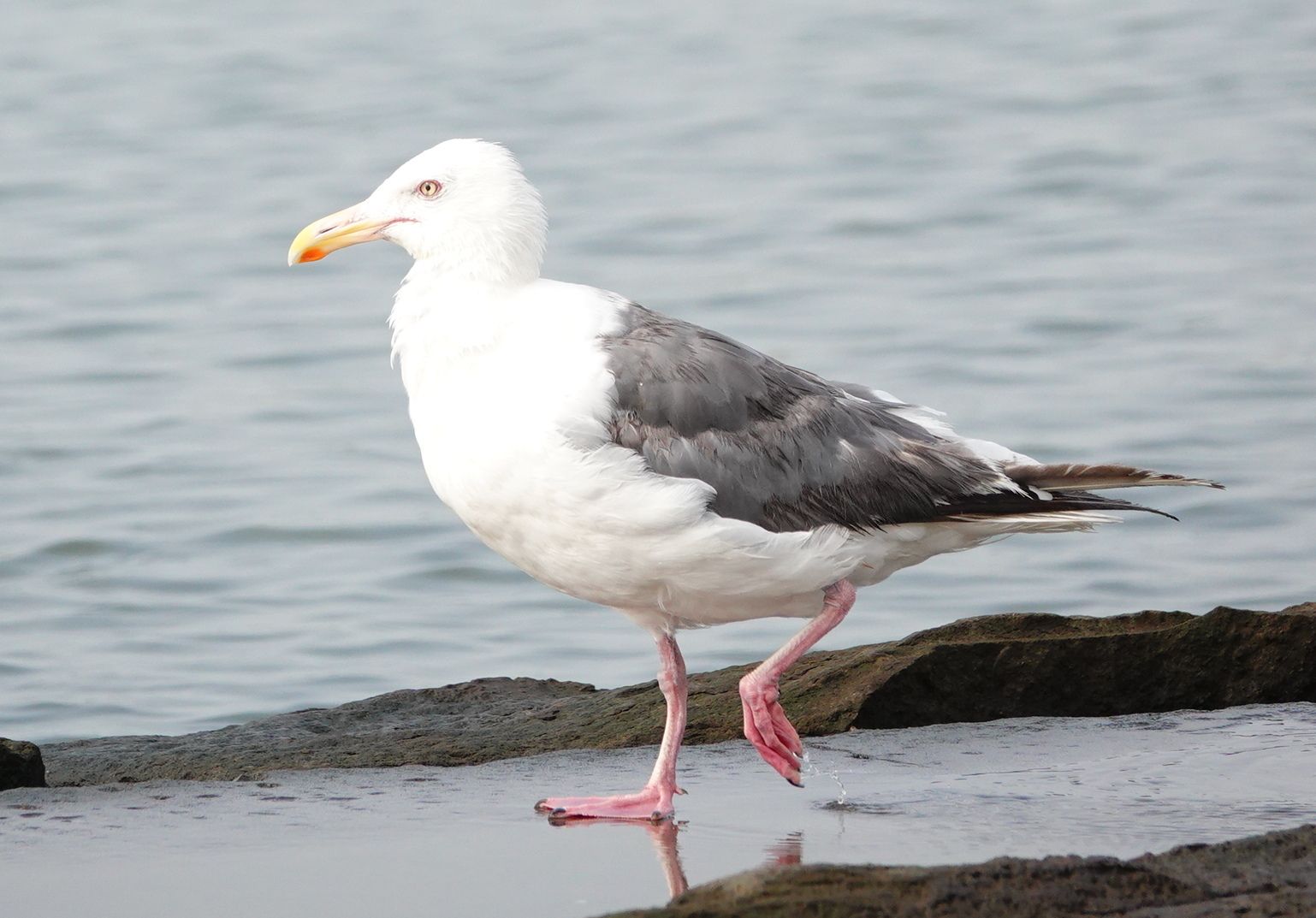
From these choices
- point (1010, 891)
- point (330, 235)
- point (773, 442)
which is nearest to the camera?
point (1010, 891)

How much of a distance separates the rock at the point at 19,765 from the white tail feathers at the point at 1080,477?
11.2 feet

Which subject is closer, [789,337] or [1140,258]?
[789,337]

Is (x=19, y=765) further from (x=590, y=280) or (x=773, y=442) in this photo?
(x=590, y=280)

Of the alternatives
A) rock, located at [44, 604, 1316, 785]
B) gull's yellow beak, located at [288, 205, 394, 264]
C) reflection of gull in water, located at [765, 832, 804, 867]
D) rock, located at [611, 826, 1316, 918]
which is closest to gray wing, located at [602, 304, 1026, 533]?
rock, located at [44, 604, 1316, 785]

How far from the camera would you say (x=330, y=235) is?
23.9 feet

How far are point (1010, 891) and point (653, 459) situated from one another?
234 centimetres

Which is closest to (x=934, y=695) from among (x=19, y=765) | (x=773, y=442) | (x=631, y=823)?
(x=773, y=442)

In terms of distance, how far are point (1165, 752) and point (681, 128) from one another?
1773cm

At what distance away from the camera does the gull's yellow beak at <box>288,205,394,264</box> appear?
284 inches

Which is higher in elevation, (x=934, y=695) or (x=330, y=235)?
(x=330, y=235)

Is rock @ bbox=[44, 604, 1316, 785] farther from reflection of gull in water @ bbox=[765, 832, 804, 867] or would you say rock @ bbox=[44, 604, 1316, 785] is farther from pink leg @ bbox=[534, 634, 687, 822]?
reflection of gull in water @ bbox=[765, 832, 804, 867]

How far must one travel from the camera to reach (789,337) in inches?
634

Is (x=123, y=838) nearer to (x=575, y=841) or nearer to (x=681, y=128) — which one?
(x=575, y=841)

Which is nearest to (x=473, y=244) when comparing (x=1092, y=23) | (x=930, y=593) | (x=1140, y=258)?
(x=930, y=593)
